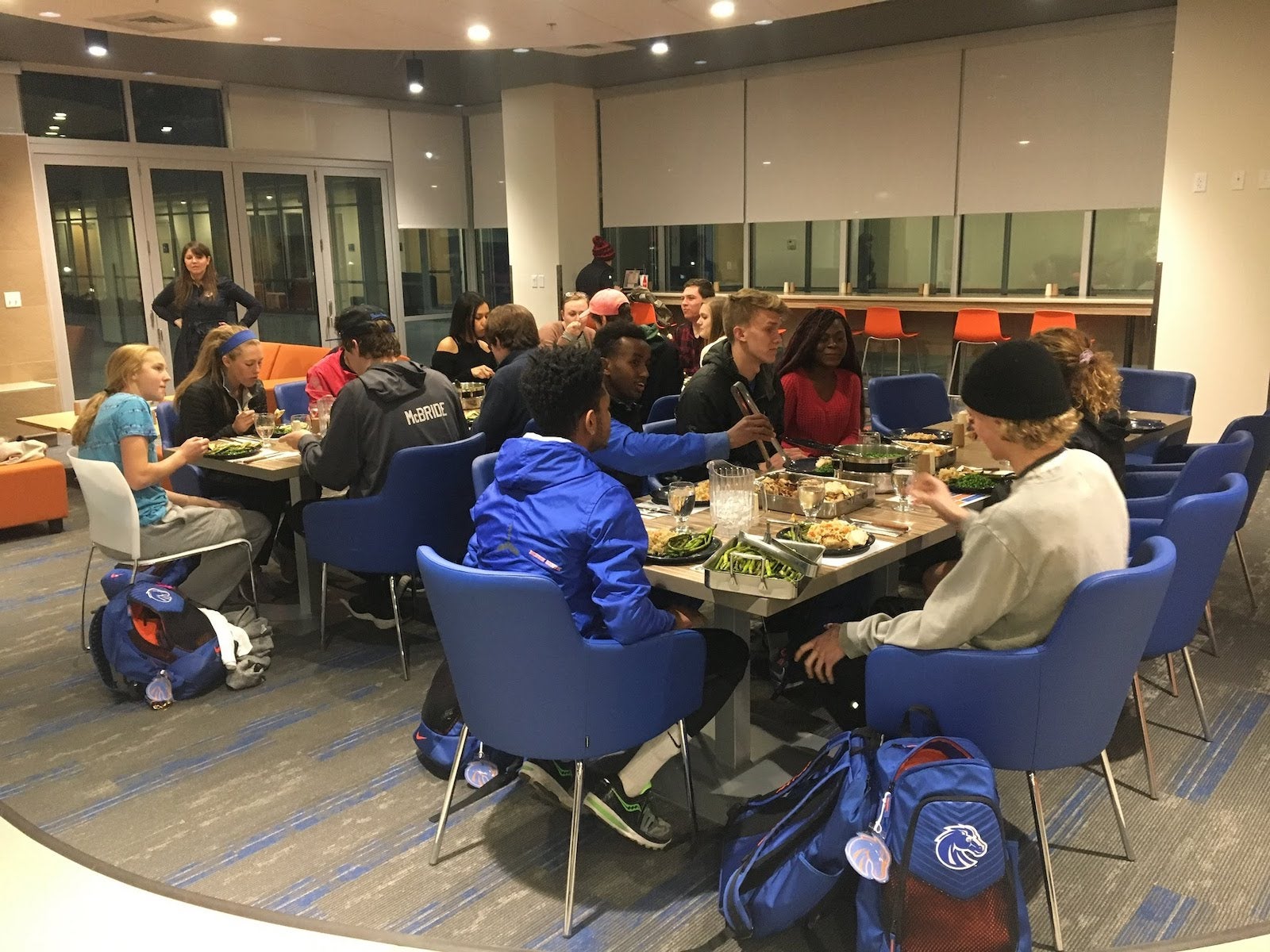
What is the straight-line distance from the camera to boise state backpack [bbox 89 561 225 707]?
12.3 feet

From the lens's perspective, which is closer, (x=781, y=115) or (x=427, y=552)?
(x=427, y=552)

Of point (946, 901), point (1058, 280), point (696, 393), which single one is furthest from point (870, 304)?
point (946, 901)

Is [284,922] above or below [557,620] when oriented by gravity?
below

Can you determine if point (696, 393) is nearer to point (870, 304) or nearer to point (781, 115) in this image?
point (870, 304)

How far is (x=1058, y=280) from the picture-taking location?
9391 mm

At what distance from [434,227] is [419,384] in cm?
857

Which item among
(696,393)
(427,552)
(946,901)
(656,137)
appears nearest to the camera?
(946,901)

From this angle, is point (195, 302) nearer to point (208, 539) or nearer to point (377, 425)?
point (208, 539)

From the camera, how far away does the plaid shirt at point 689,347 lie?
6.51 metres

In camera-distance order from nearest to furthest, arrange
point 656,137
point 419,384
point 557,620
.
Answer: point 557,620 → point 419,384 → point 656,137

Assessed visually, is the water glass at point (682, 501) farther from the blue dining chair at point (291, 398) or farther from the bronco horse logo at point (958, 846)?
Result: the blue dining chair at point (291, 398)

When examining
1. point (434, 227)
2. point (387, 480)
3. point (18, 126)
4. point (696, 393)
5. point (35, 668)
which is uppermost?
point (18, 126)

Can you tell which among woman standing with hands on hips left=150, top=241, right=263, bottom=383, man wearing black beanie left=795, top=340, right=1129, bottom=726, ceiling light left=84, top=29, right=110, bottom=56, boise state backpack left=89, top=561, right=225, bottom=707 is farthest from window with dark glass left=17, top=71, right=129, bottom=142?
man wearing black beanie left=795, top=340, right=1129, bottom=726

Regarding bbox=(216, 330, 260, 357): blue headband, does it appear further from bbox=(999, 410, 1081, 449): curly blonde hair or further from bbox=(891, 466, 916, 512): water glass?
bbox=(999, 410, 1081, 449): curly blonde hair
